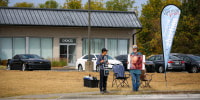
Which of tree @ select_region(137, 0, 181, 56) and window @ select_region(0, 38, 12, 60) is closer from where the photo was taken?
window @ select_region(0, 38, 12, 60)

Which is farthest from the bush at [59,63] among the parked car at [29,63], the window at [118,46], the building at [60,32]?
→ the parked car at [29,63]

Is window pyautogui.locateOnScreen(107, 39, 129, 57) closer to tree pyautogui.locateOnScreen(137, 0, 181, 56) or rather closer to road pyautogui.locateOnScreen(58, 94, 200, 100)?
tree pyautogui.locateOnScreen(137, 0, 181, 56)

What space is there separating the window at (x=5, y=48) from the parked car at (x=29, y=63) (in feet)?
27.9

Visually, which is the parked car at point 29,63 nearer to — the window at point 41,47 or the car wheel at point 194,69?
the window at point 41,47

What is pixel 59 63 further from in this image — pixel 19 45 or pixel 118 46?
pixel 118 46

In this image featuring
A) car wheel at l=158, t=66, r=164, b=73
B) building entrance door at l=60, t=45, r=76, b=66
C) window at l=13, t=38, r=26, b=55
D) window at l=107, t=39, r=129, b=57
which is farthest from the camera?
window at l=107, t=39, r=129, b=57

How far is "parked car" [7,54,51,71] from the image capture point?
27.6 m

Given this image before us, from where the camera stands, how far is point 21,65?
92.1 ft

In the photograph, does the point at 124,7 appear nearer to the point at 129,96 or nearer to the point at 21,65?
the point at 21,65

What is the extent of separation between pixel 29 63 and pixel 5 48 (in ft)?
35.9

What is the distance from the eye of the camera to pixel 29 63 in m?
27.5

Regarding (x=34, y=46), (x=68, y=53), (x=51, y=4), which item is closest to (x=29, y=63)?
(x=34, y=46)

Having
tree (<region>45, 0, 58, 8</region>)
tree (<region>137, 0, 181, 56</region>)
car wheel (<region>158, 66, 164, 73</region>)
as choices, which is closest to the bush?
car wheel (<region>158, 66, 164, 73</region>)

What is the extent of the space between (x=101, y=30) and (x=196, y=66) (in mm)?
13977
